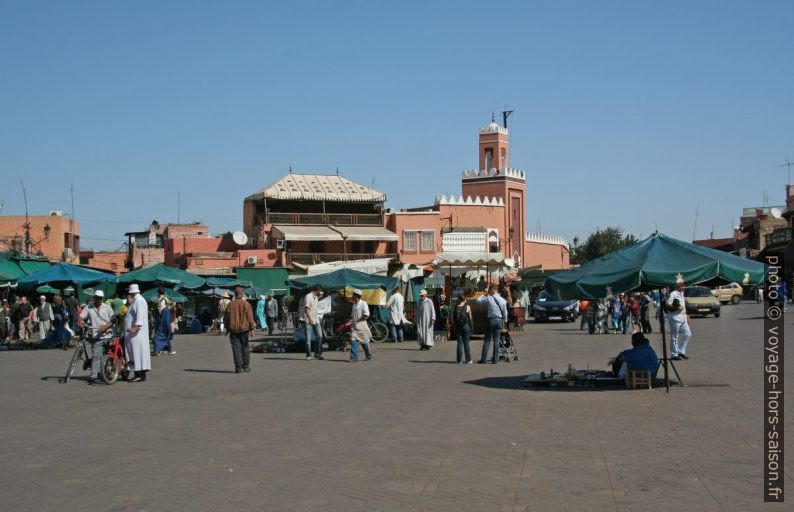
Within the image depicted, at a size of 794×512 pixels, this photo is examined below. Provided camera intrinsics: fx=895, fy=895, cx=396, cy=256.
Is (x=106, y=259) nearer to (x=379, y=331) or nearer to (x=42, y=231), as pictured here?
(x=42, y=231)

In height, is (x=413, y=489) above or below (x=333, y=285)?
below

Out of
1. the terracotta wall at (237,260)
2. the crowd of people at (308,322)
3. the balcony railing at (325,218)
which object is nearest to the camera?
the crowd of people at (308,322)

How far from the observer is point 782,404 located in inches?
442

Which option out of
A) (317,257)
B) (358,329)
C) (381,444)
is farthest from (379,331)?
(317,257)

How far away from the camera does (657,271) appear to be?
43.6ft

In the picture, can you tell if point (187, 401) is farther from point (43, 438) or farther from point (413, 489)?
point (413, 489)

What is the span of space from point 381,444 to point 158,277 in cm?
1979

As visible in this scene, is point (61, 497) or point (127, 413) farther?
point (127, 413)

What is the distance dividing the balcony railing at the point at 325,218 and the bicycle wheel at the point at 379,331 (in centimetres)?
3046

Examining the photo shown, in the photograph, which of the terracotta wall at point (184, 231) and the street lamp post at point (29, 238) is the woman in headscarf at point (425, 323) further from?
the terracotta wall at point (184, 231)

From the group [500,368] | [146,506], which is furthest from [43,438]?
[500,368]

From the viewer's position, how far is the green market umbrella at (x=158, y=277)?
1094 inches

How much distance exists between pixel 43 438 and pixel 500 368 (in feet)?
33.0

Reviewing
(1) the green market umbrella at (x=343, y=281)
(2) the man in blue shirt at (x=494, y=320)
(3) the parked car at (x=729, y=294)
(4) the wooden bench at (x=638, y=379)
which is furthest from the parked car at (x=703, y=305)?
(4) the wooden bench at (x=638, y=379)
